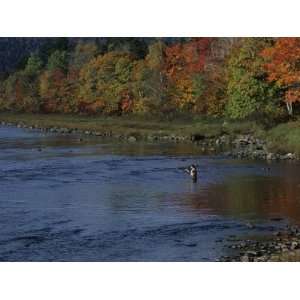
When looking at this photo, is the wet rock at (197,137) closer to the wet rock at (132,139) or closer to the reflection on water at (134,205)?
the wet rock at (132,139)

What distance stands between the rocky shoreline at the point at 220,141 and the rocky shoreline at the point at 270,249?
913cm

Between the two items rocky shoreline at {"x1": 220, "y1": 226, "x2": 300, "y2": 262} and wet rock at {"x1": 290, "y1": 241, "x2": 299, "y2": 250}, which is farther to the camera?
wet rock at {"x1": 290, "y1": 241, "x2": 299, "y2": 250}

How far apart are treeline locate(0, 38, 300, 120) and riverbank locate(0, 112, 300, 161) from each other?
0.51 meters

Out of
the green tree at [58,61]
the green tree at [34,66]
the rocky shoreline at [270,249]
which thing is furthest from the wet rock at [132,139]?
the rocky shoreline at [270,249]

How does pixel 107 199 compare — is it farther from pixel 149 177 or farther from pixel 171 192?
pixel 149 177

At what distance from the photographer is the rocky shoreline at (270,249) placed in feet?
37.9

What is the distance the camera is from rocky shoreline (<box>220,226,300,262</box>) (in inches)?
455

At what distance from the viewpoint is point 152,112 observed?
2881 cm

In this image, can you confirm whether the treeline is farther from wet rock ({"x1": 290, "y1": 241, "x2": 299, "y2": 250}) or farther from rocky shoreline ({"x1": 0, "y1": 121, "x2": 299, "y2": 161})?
wet rock ({"x1": 290, "y1": 241, "x2": 299, "y2": 250})

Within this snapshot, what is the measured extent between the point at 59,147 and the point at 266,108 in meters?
7.24

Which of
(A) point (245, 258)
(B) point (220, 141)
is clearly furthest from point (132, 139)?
(A) point (245, 258)

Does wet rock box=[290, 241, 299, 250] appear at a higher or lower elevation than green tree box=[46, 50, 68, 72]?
lower

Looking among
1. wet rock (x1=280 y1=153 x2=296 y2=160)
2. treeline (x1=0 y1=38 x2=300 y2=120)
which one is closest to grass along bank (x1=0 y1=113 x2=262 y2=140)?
treeline (x1=0 y1=38 x2=300 y2=120)

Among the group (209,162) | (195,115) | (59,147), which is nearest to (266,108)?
(195,115)
